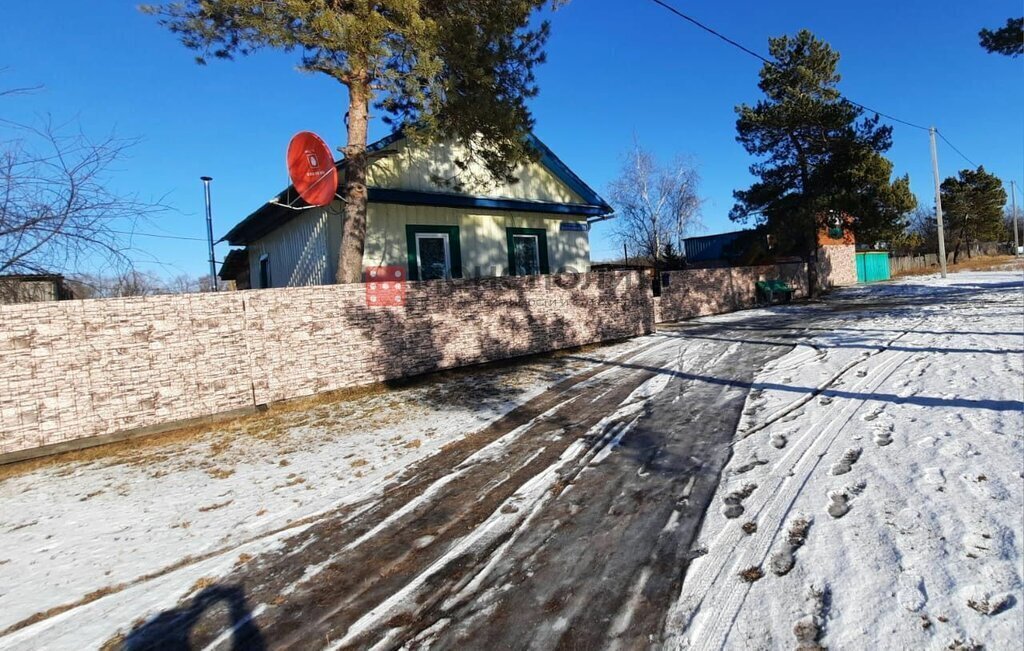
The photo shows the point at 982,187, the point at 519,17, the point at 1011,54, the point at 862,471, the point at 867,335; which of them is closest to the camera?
the point at 862,471

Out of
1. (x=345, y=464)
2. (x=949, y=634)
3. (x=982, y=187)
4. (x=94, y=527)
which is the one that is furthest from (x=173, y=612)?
(x=982, y=187)

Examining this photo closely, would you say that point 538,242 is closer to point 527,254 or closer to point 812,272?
point 527,254

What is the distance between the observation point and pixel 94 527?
3932mm

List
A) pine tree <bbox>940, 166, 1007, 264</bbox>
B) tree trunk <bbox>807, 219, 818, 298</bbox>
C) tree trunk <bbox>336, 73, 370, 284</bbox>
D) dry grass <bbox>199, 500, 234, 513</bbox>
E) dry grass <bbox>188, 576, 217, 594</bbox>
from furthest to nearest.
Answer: pine tree <bbox>940, 166, 1007, 264</bbox> → tree trunk <bbox>807, 219, 818, 298</bbox> → tree trunk <bbox>336, 73, 370, 284</bbox> → dry grass <bbox>199, 500, 234, 513</bbox> → dry grass <bbox>188, 576, 217, 594</bbox>

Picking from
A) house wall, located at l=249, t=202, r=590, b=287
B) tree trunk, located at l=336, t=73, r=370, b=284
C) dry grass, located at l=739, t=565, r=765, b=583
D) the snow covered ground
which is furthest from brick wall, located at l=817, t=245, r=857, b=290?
dry grass, located at l=739, t=565, r=765, b=583

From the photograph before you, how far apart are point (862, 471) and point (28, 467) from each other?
8486 mm

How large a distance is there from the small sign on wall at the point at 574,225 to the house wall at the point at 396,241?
11cm

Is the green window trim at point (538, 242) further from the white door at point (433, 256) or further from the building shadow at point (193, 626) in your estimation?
the building shadow at point (193, 626)

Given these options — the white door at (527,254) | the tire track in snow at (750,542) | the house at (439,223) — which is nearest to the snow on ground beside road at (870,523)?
the tire track in snow at (750,542)

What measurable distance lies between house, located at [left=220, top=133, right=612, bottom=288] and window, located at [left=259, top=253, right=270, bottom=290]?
63 millimetres

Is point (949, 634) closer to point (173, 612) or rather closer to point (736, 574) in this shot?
point (736, 574)

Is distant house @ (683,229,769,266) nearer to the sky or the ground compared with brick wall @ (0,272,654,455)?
nearer to the sky

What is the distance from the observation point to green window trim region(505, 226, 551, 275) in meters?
12.9

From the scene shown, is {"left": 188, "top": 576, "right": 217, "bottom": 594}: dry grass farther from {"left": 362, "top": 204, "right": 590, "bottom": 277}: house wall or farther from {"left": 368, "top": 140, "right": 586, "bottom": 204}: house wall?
{"left": 368, "top": 140, "right": 586, "bottom": 204}: house wall
